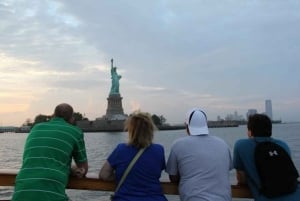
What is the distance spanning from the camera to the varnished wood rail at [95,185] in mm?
4922

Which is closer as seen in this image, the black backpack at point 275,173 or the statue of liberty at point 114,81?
the black backpack at point 275,173

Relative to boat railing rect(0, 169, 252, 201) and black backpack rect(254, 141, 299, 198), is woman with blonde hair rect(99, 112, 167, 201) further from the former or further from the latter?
black backpack rect(254, 141, 299, 198)

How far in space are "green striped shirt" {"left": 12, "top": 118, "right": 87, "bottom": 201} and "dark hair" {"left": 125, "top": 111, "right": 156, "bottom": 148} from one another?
54 centimetres

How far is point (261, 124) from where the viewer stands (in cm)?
496

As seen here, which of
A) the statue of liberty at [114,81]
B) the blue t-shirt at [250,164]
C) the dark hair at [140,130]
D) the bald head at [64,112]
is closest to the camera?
the dark hair at [140,130]

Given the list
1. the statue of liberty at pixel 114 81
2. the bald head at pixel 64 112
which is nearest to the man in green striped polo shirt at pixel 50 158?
the bald head at pixel 64 112

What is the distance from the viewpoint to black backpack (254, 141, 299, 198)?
4.62 m

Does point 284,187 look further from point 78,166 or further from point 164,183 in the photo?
point 78,166

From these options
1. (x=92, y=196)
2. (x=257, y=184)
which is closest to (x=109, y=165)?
(x=257, y=184)

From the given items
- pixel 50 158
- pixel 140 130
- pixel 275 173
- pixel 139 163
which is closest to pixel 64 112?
pixel 50 158

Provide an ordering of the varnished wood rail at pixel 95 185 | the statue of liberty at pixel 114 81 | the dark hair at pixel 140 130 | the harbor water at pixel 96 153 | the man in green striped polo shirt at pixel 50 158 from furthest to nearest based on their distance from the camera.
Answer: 1. the statue of liberty at pixel 114 81
2. the harbor water at pixel 96 153
3. the varnished wood rail at pixel 95 185
4. the dark hair at pixel 140 130
5. the man in green striped polo shirt at pixel 50 158

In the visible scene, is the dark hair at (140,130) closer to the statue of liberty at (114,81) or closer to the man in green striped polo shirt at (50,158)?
the man in green striped polo shirt at (50,158)

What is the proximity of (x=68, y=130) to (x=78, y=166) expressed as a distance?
0.46 m

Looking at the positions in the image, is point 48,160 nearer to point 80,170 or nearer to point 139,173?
point 80,170
